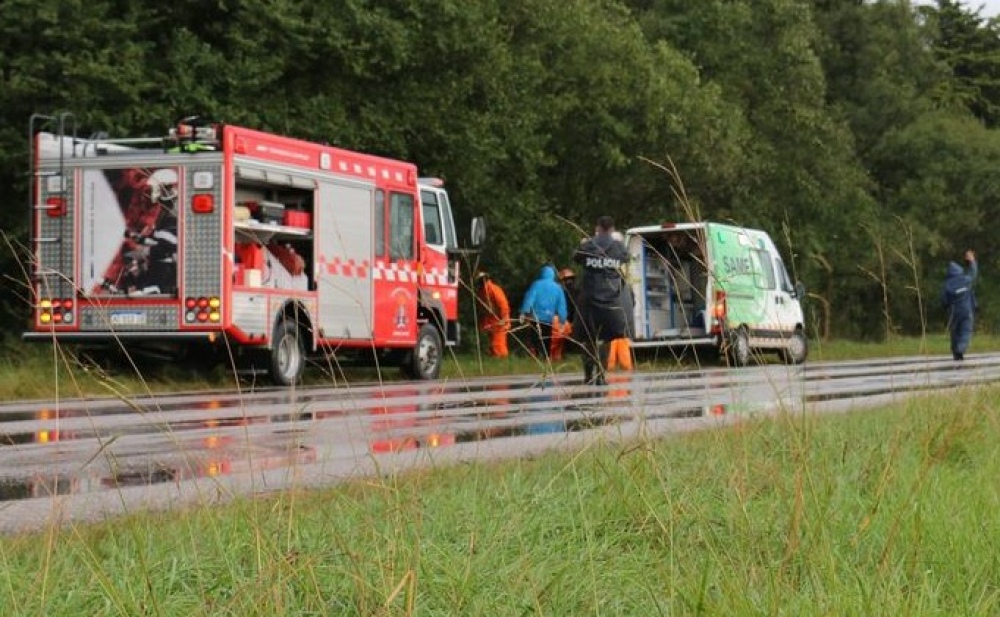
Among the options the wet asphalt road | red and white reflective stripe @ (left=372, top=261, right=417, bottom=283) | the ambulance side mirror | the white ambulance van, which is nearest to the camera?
the wet asphalt road

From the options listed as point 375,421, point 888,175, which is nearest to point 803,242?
point 888,175

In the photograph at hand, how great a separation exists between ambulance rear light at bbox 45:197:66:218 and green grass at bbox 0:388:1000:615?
1193cm

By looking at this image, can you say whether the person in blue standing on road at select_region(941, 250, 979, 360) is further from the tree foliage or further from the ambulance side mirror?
the ambulance side mirror

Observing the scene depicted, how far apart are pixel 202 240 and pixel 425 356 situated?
508cm

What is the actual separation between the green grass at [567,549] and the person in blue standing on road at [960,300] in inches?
744

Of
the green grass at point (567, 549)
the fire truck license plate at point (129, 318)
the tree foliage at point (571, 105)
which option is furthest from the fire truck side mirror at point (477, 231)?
the green grass at point (567, 549)

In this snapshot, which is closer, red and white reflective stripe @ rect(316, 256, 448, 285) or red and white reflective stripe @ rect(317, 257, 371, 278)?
red and white reflective stripe @ rect(317, 257, 371, 278)

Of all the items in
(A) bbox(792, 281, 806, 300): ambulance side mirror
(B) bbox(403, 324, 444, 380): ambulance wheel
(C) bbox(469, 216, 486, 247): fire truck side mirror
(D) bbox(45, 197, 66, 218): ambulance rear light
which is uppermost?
(D) bbox(45, 197, 66, 218): ambulance rear light

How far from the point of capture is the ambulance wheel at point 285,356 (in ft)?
58.7

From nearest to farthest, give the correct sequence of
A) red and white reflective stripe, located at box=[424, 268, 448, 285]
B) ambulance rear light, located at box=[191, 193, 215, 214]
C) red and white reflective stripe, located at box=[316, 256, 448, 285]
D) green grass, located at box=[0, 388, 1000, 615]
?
green grass, located at box=[0, 388, 1000, 615] < ambulance rear light, located at box=[191, 193, 215, 214] < red and white reflective stripe, located at box=[316, 256, 448, 285] < red and white reflective stripe, located at box=[424, 268, 448, 285]

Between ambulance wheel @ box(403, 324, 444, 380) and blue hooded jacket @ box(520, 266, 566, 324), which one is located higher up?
blue hooded jacket @ box(520, 266, 566, 324)

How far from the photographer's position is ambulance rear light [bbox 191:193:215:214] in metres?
17.0

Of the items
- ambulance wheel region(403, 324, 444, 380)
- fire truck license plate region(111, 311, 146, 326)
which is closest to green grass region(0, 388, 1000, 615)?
fire truck license plate region(111, 311, 146, 326)

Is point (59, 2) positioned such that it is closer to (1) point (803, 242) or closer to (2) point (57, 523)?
(2) point (57, 523)
